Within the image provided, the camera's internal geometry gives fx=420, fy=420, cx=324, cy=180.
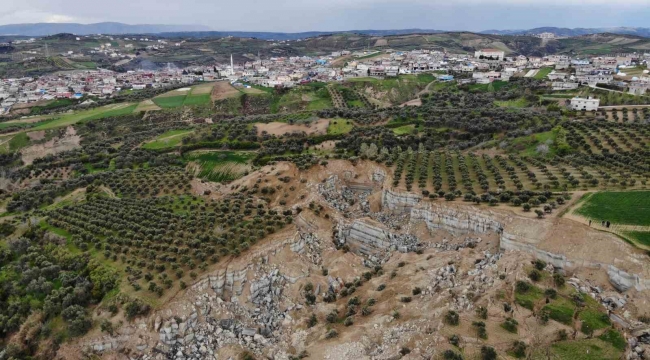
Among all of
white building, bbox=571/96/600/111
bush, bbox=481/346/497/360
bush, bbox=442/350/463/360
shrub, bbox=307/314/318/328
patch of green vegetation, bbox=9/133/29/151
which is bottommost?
shrub, bbox=307/314/318/328

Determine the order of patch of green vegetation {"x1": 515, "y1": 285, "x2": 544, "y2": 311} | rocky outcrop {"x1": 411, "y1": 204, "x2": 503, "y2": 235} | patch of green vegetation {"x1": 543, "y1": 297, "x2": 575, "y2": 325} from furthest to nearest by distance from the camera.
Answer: rocky outcrop {"x1": 411, "y1": 204, "x2": 503, "y2": 235} → patch of green vegetation {"x1": 515, "y1": 285, "x2": 544, "y2": 311} → patch of green vegetation {"x1": 543, "y1": 297, "x2": 575, "y2": 325}

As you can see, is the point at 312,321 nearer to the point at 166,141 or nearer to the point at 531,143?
the point at 531,143

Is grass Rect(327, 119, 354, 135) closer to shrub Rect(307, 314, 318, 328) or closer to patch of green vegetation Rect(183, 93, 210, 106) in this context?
shrub Rect(307, 314, 318, 328)

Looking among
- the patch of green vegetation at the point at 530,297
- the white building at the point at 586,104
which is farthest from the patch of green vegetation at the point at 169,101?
the patch of green vegetation at the point at 530,297

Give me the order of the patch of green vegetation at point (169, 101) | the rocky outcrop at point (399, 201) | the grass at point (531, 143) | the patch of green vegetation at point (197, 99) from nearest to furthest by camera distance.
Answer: the rocky outcrop at point (399, 201), the grass at point (531, 143), the patch of green vegetation at point (169, 101), the patch of green vegetation at point (197, 99)

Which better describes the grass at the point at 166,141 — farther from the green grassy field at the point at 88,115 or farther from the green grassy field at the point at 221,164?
the green grassy field at the point at 88,115

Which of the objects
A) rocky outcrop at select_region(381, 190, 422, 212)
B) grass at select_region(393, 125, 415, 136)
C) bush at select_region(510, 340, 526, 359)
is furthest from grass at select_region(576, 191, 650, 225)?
grass at select_region(393, 125, 415, 136)
